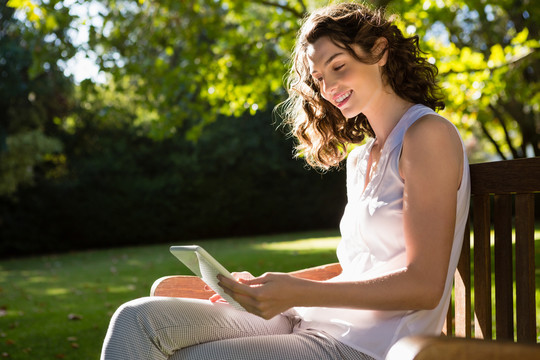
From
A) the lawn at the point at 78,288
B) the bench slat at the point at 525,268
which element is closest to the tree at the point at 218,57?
the lawn at the point at 78,288

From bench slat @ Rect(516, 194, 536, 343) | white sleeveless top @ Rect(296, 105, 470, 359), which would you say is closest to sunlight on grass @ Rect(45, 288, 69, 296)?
white sleeveless top @ Rect(296, 105, 470, 359)

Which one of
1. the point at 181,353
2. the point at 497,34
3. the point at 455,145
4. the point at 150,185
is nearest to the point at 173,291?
the point at 181,353

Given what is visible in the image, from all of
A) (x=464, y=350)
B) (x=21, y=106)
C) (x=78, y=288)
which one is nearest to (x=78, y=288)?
(x=78, y=288)

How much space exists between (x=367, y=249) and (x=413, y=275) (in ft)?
0.99

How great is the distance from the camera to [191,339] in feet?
6.05

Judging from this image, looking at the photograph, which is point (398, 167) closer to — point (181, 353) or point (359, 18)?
point (359, 18)

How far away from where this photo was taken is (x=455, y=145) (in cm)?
179

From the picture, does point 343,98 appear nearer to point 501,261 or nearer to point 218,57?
point 501,261

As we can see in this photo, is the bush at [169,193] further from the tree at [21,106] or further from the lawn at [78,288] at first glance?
the lawn at [78,288]

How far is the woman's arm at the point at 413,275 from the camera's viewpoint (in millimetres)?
1616

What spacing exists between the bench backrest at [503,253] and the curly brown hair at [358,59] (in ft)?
1.26

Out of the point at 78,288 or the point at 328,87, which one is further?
the point at 78,288

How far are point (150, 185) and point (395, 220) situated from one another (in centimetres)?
1689

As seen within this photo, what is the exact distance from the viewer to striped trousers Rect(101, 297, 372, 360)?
1.72 m
